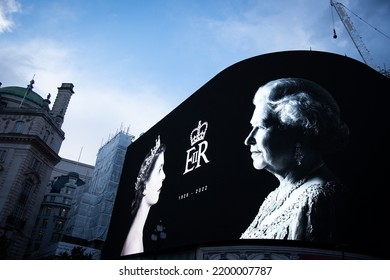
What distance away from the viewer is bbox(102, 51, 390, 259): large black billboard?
1755 centimetres

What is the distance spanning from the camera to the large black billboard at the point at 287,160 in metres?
17.5

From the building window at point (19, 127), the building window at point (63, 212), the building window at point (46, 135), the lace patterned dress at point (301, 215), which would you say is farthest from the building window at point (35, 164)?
the lace patterned dress at point (301, 215)

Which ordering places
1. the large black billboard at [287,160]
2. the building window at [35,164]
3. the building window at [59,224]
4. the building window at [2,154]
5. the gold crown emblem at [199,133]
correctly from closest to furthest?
1. the large black billboard at [287,160]
2. the gold crown emblem at [199,133]
3. the building window at [2,154]
4. the building window at [35,164]
5. the building window at [59,224]

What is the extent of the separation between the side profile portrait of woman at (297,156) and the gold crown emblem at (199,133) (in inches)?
182

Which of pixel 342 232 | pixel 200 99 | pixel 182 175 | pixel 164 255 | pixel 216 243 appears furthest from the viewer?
pixel 200 99

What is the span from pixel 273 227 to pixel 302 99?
753 cm

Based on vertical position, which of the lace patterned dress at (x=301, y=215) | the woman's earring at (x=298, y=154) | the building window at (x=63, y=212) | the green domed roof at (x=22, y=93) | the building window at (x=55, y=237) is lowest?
the lace patterned dress at (x=301, y=215)

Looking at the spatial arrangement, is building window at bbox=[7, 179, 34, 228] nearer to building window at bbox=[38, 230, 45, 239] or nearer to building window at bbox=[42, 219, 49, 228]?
building window at bbox=[38, 230, 45, 239]

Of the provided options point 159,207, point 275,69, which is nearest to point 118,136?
point 159,207

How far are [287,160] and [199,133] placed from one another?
8179 mm

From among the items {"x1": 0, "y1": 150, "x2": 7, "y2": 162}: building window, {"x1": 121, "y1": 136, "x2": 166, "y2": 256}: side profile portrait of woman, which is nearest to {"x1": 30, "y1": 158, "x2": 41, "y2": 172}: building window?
{"x1": 0, "y1": 150, "x2": 7, "y2": 162}: building window

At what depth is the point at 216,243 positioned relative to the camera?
61.5ft

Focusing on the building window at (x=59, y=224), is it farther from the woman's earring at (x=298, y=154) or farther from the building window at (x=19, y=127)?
the woman's earring at (x=298, y=154)

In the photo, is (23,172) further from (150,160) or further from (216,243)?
(216,243)
